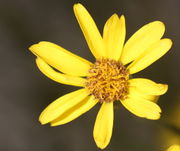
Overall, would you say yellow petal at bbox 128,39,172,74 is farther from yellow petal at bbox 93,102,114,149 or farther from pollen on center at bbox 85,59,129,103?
yellow petal at bbox 93,102,114,149

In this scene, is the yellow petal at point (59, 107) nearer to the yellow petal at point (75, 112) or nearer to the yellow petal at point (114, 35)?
the yellow petal at point (75, 112)

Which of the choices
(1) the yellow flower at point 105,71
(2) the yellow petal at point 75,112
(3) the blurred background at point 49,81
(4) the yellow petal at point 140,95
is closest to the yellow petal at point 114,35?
(1) the yellow flower at point 105,71

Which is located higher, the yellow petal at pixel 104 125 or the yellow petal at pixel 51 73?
the yellow petal at pixel 51 73

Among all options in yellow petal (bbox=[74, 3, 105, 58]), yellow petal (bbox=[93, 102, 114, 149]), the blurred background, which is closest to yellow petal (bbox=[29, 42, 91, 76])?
yellow petal (bbox=[74, 3, 105, 58])

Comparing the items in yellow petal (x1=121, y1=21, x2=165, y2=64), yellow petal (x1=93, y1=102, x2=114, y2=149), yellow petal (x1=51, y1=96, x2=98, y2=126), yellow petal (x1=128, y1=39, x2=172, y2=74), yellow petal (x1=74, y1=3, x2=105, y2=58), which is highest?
yellow petal (x1=74, y1=3, x2=105, y2=58)

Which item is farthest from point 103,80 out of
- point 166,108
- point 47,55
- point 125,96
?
point 166,108

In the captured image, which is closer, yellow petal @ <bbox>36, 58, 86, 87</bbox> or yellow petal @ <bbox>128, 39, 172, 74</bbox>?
yellow petal @ <bbox>128, 39, 172, 74</bbox>

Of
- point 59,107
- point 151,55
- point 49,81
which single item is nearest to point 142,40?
point 151,55
